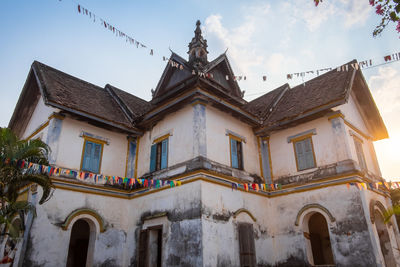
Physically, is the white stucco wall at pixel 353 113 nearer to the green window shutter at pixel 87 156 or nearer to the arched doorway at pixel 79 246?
the green window shutter at pixel 87 156

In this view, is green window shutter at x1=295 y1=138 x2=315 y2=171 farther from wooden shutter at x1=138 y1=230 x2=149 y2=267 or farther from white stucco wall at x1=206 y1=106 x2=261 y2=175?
wooden shutter at x1=138 y1=230 x2=149 y2=267

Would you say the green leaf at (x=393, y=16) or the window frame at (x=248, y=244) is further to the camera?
the window frame at (x=248, y=244)

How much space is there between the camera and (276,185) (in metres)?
12.3

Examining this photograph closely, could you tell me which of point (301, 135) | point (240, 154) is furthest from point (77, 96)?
point (301, 135)

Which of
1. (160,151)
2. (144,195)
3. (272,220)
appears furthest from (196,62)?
(272,220)

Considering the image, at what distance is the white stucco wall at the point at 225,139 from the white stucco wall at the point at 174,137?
80 cm

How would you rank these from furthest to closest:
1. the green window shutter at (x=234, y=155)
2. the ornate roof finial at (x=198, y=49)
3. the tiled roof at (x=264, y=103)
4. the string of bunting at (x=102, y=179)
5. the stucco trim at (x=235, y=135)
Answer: the ornate roof finial at (x=198, y=49) → the tiled roof at (x=264, y=103) → the stucco trim at (x=235, y=135) → the green window shutter at (x=234, y=155) → the string of bunting at (x=102, y=179)

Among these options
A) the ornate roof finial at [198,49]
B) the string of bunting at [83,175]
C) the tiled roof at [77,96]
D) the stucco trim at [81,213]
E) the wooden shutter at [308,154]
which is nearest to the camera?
the string of bunting at [83,175]

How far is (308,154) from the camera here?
12.5 metres

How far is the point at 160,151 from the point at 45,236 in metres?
5.38

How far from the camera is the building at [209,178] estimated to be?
10.4 m

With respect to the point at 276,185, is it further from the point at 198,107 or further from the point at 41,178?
the point at 41,178

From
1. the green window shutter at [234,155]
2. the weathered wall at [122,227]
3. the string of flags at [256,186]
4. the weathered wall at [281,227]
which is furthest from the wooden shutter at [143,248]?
the green window shutter at [234,155]

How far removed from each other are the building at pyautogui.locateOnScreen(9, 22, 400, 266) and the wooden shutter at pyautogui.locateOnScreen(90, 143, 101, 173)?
45mm
